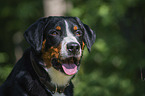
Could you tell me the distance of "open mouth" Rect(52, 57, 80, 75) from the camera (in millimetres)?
4113

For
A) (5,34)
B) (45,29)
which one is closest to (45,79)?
(45,29)

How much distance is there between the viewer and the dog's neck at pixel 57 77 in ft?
13.7

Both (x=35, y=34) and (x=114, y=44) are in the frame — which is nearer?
(x=35, y=34)

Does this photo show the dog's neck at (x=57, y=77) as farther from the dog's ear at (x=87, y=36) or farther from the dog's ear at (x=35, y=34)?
the dog's ear at (x=87, y=36)

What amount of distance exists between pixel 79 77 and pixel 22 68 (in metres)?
4.71

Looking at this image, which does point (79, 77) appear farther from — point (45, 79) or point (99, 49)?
point (45, 79)

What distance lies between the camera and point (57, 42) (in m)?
4.12

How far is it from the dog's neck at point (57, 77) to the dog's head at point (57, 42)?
8cm

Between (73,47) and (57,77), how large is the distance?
0.54m

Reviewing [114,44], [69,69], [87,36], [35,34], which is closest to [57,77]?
[69,69]

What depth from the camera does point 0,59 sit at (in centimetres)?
1017

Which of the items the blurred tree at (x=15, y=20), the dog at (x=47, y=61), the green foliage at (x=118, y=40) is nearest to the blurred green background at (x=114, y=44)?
the green foliage at (x=118, y=40)

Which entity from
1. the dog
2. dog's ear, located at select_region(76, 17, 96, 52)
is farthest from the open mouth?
dog's ear, located at select_region(76, 17, 96, 52)

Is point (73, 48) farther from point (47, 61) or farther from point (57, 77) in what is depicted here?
point (57, 77)
